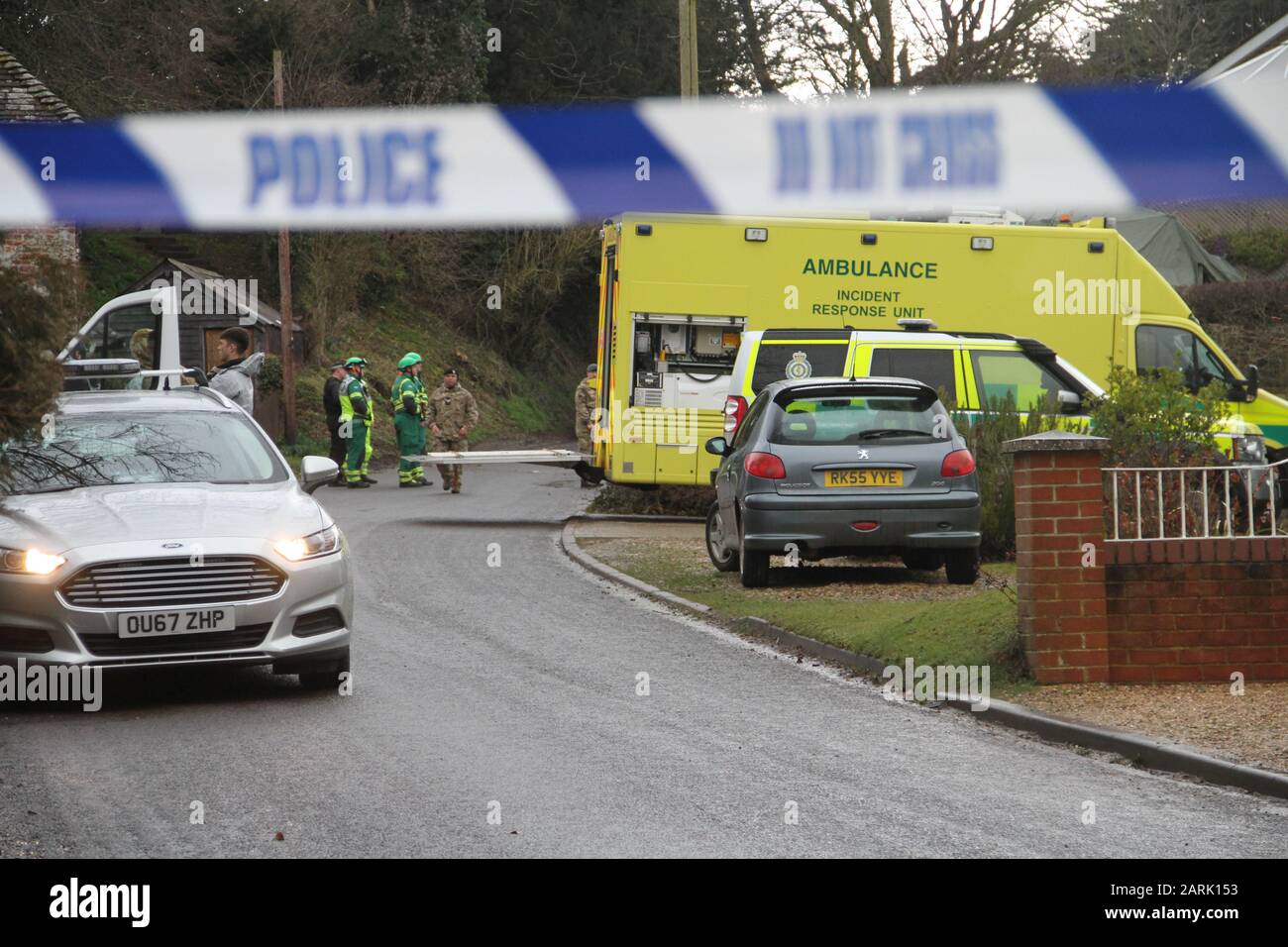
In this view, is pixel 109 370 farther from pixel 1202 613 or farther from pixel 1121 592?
pixel 1202 613

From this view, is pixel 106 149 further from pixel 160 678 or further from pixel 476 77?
pixel 476 77

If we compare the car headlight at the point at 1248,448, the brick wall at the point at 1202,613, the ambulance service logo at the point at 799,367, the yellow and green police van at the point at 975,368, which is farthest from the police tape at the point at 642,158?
the ambulance service logo at the point at 799,367

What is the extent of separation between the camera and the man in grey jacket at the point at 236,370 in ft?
54.0

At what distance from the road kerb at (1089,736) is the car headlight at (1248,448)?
227 inches

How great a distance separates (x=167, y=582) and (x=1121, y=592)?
17.2 ft

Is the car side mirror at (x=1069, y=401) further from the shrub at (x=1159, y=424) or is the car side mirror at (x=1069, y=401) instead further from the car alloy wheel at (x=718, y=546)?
the car alloy wheel at (x=718, y=546)

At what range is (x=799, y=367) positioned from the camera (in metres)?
20.1

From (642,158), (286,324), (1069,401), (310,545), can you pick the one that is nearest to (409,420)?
(286,324)

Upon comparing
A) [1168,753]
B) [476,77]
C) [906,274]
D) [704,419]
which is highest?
[476,77]

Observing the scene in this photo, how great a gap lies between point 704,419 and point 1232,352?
1872 cm

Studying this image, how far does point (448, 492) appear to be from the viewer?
28.2 metres

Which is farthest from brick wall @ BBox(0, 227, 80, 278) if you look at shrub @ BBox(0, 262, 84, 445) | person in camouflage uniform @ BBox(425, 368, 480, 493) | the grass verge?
person in camouflage uniform @ BBox(425, 368, 480, 493)
